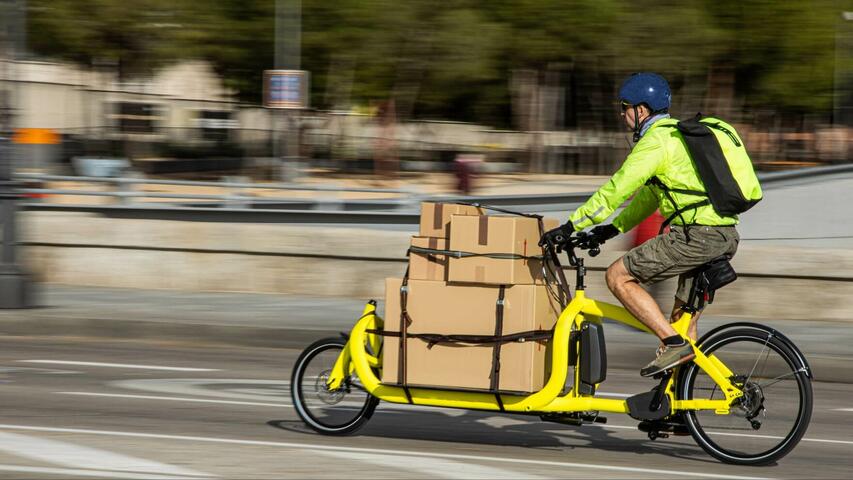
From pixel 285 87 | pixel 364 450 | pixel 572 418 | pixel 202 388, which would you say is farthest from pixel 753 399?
pixel 285 87

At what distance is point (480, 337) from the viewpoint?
22.0 ft

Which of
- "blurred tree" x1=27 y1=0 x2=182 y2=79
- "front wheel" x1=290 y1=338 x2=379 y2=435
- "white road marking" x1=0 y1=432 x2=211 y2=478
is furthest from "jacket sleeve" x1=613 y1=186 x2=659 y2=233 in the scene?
"blurred tree" x1=27 y1=0 x2=182 y2=79

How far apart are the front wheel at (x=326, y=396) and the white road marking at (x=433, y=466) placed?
1.58 feet

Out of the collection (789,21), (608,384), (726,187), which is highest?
(789,21)

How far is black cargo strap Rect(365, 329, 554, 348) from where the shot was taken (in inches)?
260

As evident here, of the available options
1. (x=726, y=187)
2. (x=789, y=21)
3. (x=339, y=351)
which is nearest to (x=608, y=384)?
(x=339, y=351)

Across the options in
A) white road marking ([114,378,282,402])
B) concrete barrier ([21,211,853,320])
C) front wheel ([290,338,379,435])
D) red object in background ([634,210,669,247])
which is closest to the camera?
front wheel ([290,338,379,435])

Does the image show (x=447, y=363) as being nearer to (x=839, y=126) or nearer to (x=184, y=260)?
(x=184, y=260)

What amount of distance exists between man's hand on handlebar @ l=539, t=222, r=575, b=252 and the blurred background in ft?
80.6

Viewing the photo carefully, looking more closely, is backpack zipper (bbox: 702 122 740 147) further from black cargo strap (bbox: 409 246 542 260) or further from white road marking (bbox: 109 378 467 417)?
white road marking (bbox: 109 378 467 417)

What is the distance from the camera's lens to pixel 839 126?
4350cm

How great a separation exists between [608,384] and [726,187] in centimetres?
367

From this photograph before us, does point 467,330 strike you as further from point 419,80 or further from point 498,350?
point 419,80

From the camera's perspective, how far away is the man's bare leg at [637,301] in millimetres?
6520
